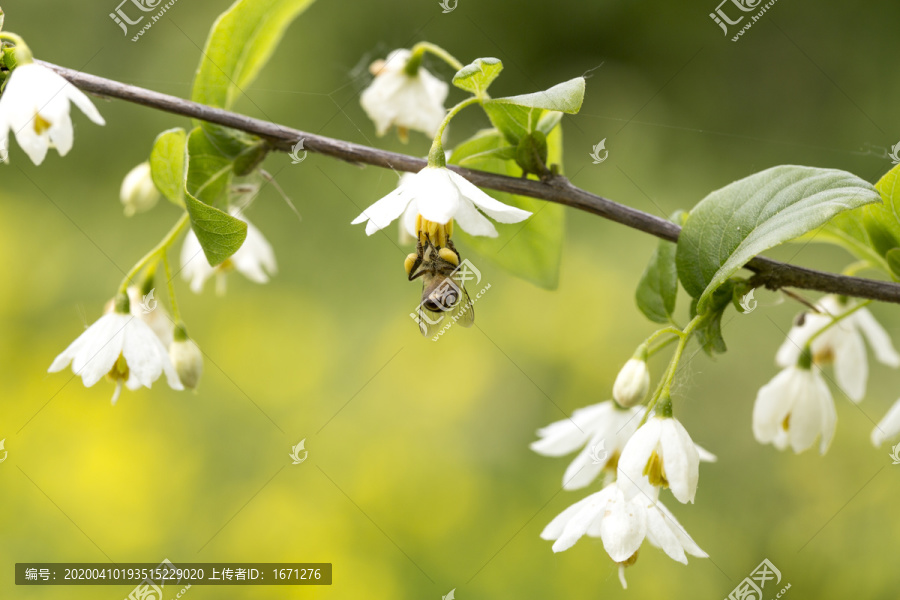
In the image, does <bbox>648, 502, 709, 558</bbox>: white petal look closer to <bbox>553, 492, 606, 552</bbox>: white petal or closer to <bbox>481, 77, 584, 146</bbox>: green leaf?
<bbox>553, 492, 606, 552</bbox>: white petal

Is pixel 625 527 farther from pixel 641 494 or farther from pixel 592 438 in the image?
pixel 592 438

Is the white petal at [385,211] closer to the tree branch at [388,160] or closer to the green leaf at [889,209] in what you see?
the tree branch at [388,160]

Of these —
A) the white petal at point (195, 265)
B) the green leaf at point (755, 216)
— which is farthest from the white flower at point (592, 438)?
the white petal at point (195, 265)

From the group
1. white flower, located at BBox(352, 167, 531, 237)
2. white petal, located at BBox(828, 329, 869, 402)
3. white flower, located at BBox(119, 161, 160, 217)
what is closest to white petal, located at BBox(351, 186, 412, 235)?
white flower, located at BBox(352, 167, 531, 237)

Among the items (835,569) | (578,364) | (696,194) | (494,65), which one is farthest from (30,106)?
(696,194)

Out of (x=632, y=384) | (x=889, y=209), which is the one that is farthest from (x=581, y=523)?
(x=889, y=209)

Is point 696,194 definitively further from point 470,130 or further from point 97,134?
point 97,134
